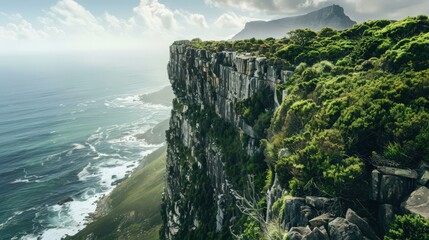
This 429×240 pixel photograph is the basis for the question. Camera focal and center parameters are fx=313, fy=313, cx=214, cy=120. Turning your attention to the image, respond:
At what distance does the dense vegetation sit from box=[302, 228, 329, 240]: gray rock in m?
3.99

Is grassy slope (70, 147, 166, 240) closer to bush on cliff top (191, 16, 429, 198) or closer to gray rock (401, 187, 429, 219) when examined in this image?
bush on cliff top (191, 16, 429, 198)

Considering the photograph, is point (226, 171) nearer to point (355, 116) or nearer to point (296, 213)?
point (355, 116)

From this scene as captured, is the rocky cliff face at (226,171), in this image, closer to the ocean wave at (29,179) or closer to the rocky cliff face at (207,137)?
the rocky cliff face at (207,137)

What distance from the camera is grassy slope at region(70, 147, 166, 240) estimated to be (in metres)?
113

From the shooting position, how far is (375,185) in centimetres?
→ 2203

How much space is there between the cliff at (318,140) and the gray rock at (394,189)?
62 mm

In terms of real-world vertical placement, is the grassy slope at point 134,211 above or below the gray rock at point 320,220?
below

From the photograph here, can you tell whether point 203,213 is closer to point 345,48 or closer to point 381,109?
point 345,48

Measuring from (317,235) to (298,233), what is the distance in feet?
4.26

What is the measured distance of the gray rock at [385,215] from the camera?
2019 centimetres

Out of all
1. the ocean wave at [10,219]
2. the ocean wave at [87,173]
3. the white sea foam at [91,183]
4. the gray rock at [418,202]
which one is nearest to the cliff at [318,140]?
the gray rock at [418,202]

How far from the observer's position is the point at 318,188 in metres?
24.5

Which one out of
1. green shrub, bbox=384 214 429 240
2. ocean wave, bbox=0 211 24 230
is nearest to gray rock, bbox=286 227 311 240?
green shrub, bbox=384 214 429 240

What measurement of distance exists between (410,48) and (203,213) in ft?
159
